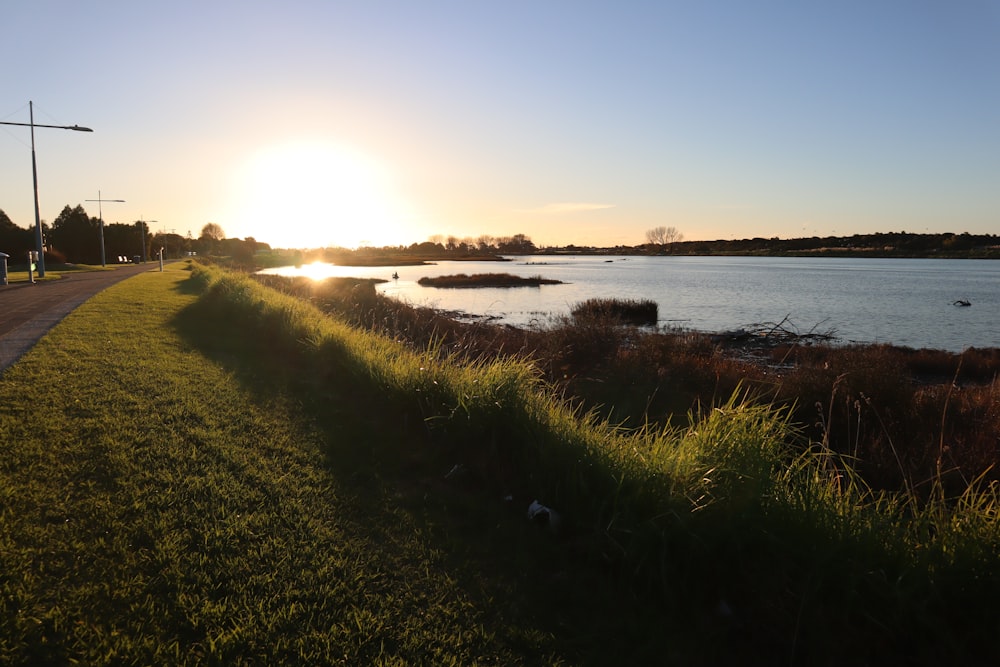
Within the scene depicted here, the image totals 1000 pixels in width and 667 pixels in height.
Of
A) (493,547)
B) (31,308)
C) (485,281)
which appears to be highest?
(485,281)

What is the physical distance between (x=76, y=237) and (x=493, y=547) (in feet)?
260

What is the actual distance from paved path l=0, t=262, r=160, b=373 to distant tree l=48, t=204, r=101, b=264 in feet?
160

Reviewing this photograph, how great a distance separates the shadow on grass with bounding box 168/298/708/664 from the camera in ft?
11.5

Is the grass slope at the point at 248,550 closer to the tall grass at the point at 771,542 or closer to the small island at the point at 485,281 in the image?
the tall grass at the point at 771,542

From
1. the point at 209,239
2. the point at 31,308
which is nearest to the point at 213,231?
the point at 209,239

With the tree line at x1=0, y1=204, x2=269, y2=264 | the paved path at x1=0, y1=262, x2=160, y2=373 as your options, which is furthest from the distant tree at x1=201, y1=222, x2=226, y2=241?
the paved path at x1=0, y1=262, x2=160, y2=373

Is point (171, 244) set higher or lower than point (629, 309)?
higher

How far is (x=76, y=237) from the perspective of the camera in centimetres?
6619

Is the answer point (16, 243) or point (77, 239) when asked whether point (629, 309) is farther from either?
point (77, 239)

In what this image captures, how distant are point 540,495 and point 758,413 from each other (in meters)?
2.13

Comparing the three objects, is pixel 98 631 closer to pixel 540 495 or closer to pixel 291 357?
pixel 540 495

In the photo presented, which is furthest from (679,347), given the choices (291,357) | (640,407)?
(291,357)

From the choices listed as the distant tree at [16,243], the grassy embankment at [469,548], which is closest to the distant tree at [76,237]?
the distant tree at [16,243]

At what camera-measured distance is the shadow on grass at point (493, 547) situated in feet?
11.5
